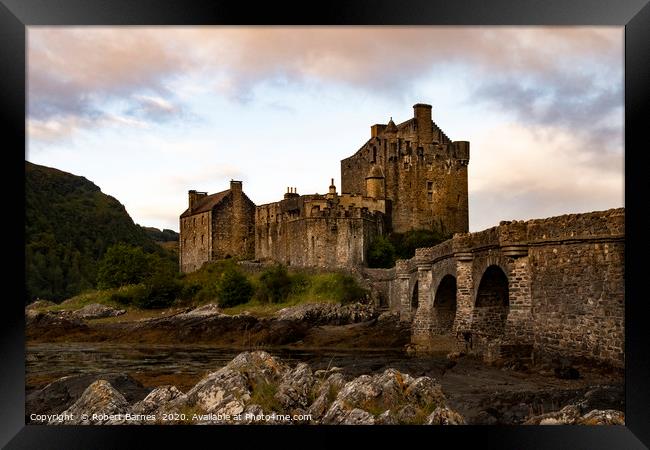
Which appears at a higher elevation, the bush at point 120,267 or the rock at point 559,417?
the bush at point 120,267

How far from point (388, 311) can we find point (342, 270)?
22.9 ft

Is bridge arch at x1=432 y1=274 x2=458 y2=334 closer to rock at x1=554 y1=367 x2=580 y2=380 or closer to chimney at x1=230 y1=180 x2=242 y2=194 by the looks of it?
rock at x1=554 y1=367 x2=580 y2=380

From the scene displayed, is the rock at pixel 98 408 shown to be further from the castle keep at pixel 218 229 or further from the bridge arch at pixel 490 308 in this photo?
the castle keep at pixel 218 229

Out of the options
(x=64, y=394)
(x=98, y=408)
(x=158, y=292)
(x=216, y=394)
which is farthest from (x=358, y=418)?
(x=158, y=292)

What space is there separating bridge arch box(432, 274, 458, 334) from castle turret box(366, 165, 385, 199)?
22895mm

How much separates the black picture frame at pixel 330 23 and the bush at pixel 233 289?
27.3 meters

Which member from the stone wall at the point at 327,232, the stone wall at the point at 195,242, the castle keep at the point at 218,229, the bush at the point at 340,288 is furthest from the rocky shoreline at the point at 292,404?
the stone wall at the point at 195,242

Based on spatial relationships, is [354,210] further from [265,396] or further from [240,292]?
[265,396]

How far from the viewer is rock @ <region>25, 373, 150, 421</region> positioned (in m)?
13.1

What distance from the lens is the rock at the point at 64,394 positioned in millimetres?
13055

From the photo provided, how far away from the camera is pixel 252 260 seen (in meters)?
45.2

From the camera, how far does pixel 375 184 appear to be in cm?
4466

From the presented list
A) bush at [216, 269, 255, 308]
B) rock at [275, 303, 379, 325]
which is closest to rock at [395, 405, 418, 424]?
rock at [275, 303, 379, 325]

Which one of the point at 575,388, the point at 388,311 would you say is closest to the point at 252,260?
the point at 388,311
